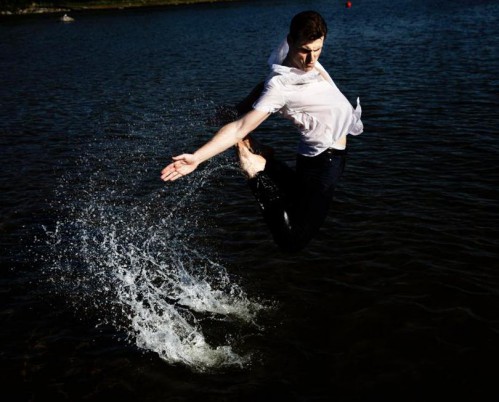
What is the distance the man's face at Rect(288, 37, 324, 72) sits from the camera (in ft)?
17.9

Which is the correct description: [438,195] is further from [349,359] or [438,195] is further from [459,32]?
[459,32]

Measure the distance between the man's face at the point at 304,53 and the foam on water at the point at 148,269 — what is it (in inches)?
179

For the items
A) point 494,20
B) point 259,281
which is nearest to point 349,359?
point 259,281

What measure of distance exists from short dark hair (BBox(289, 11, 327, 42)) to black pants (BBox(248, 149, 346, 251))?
1.51 metres

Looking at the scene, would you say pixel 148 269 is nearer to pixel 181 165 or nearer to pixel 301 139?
pixel 301 139

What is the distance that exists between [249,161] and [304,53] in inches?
56.8

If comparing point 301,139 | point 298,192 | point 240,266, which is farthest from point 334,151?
point 240,266

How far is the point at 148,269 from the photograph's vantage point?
1029 centimetres

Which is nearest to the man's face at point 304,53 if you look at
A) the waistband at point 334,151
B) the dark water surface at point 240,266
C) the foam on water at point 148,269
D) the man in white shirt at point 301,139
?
the man in white shirt at point 301,139

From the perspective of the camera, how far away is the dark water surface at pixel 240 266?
7.44 meters

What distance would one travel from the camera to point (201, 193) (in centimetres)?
1401

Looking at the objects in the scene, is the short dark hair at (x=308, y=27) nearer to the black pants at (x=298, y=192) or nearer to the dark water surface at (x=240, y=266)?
the black pants at (x=298, y=192)

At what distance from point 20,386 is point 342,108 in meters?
6.15

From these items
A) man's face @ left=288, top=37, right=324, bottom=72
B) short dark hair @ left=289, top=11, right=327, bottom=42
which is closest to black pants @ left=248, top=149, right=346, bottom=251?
man's face @ left=288, top=37, right=324, bottom=72
